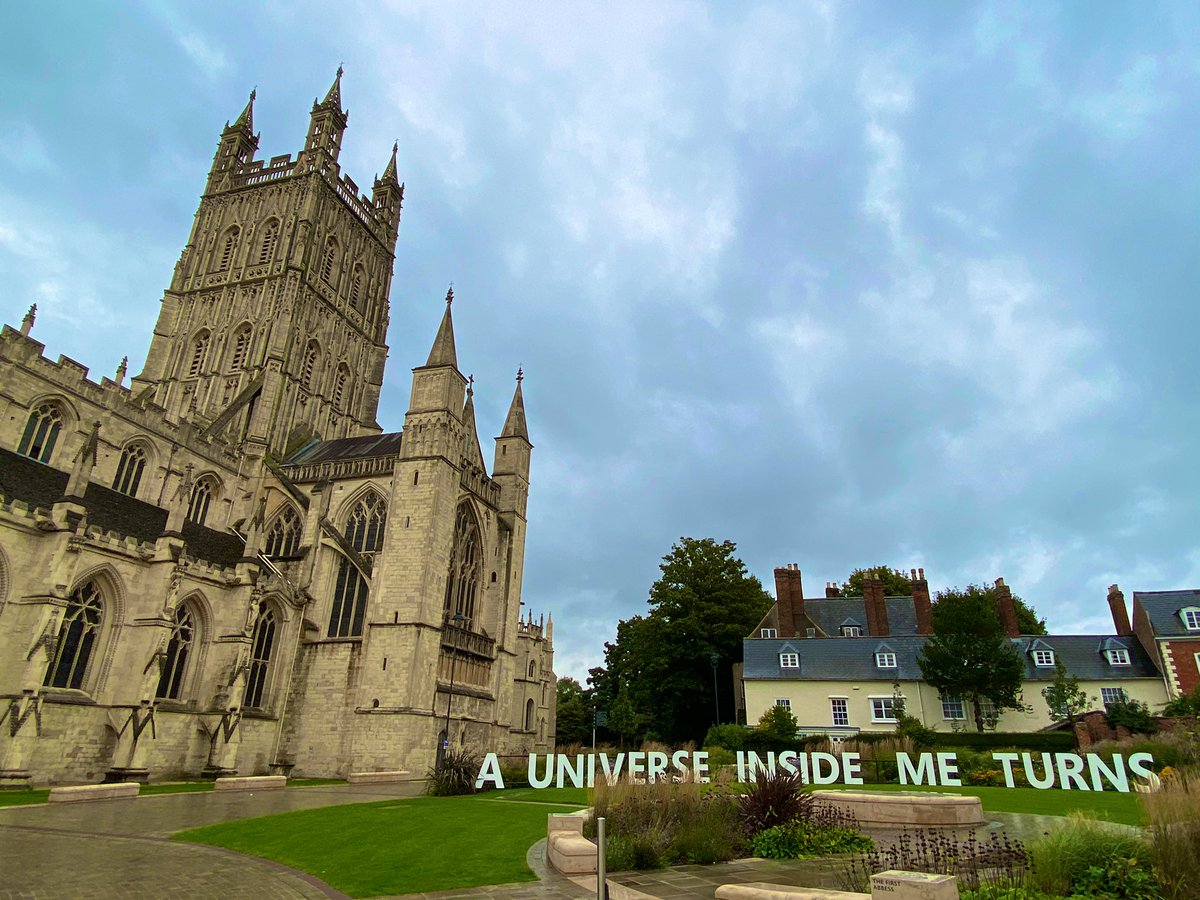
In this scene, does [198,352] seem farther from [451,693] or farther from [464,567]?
[451,693]

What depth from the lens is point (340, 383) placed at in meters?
51.2

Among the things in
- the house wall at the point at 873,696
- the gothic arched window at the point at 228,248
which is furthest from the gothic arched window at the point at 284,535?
the house wall at the point at 873,696

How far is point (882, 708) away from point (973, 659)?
5.46 m

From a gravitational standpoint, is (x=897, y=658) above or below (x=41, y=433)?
below

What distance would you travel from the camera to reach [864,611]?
158ft

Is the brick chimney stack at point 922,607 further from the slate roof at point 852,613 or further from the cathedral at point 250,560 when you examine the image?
the cathedral at point 250,560

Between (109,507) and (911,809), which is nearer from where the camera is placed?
(911,809)

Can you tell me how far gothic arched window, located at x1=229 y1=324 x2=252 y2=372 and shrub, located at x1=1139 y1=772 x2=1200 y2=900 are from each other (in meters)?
48.8

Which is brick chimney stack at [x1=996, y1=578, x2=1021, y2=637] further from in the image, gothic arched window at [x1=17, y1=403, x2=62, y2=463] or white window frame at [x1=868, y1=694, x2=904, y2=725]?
gothic arched window at [x1=17, y1=403, x2=62, y2=463]

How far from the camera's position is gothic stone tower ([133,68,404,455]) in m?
44.8

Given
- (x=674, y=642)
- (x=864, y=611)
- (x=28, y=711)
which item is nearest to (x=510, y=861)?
(x=28, y=711)

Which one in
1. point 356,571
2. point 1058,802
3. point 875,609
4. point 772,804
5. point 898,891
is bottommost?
point 898,891

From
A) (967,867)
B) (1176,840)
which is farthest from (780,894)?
(1176,840)

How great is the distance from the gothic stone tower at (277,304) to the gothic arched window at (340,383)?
0.27 feet
